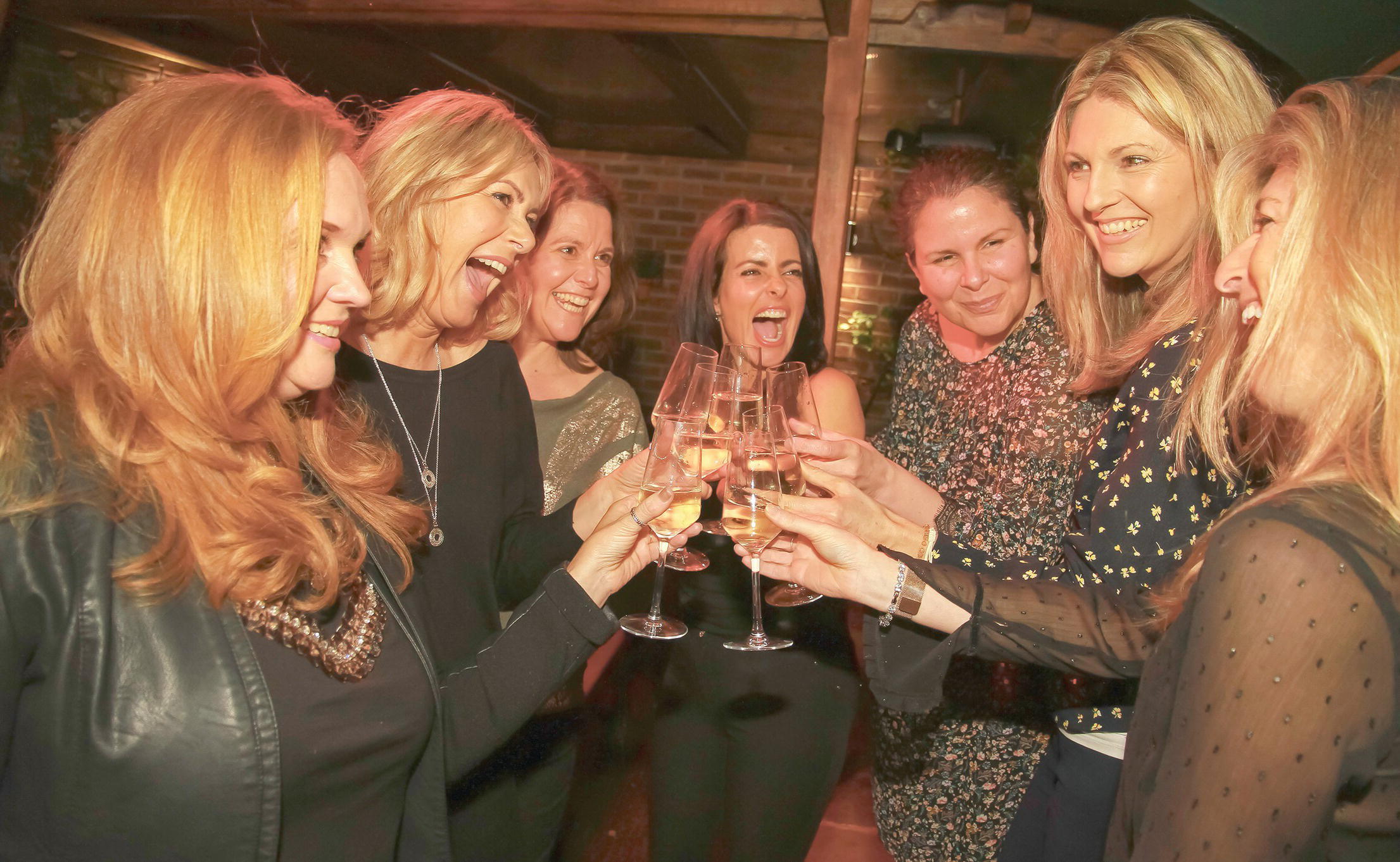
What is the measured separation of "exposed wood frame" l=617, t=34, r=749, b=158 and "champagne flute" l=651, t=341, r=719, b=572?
324 cm

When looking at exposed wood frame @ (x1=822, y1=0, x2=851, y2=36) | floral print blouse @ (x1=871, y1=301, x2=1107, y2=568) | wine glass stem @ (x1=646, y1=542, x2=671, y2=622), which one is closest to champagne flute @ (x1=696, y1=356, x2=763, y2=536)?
wine glass stem @ (x1=646, y1=542, x2=671, y2=622)

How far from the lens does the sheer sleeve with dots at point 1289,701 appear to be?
877 millimetres

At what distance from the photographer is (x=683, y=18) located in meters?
3.90

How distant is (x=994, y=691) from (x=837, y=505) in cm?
78

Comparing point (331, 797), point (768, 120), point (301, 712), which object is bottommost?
point (331, 797)

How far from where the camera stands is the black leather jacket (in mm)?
1003

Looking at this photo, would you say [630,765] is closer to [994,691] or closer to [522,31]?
[994,691]

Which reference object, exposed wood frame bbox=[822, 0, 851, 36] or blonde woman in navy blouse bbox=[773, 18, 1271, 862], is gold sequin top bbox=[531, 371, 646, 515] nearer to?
blonde woman in navy blouse bbox=[773, 18, 1271, 862]

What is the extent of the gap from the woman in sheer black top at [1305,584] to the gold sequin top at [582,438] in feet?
6.16

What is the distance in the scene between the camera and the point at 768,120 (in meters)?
7.11

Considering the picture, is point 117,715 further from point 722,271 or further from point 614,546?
point 722,271

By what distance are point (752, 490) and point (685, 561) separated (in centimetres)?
35

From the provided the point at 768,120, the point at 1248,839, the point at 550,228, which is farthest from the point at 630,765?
the point at 768,120

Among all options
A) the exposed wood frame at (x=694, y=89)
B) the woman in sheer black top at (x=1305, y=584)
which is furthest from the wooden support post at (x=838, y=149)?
the woman in sheer black top at (x=1305, y=584)
